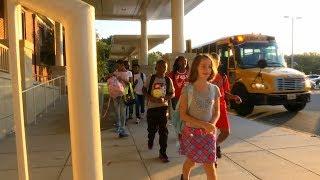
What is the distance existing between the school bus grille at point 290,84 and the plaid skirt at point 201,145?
10779 millimetres

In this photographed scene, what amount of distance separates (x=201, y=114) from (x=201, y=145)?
32 cm

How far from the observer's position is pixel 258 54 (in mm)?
16484

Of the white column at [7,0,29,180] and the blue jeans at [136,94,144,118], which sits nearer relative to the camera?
the white column at [7,0,29,180]

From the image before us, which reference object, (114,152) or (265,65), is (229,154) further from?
(265,65)

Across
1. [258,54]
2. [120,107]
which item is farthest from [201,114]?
[258,54]

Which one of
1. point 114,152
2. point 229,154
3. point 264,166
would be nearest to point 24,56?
point 114,152

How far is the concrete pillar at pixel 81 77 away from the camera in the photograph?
2318 millimetres

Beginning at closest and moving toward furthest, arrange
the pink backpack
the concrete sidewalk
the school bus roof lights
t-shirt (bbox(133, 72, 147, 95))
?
1. the concrete sidewalk
2. the pink backpack
3. t-shirt (bbox(133, 72, 147, 95))
4. the school bus roof lights

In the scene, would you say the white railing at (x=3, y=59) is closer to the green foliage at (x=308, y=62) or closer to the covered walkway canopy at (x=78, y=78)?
the covered walkway canopy at (x=78, y=78)

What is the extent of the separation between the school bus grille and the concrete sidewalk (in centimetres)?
463

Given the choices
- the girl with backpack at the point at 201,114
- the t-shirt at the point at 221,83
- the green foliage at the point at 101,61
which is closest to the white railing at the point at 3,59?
the t-shirt at the point at 221,83

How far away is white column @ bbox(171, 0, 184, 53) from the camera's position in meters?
19.2

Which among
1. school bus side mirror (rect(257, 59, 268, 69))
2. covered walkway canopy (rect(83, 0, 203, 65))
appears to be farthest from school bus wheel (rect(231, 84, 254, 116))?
covered walkway canopy (rect(83, 0, 203, 65))

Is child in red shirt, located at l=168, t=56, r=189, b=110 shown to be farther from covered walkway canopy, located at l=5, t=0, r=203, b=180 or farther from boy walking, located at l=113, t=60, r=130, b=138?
covered walkway canopy, located at l=5, t=0, r=203, b=180
